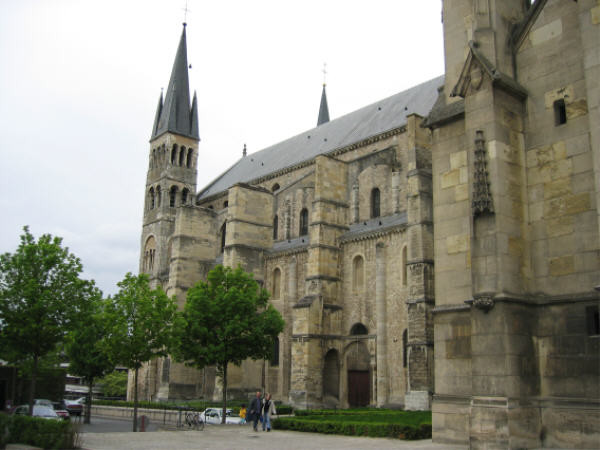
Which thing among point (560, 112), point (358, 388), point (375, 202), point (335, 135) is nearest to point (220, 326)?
point (358, 388)

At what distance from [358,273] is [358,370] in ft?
17.3

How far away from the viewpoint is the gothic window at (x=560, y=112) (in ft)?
42.0

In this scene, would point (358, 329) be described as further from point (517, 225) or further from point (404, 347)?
point (517, 225)

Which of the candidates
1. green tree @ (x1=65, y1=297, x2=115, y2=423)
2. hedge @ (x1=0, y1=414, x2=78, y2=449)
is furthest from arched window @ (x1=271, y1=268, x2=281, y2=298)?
hedge @ (x1=0, y1=414, x2=78, y2=449)

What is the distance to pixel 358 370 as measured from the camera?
3231 centimetres

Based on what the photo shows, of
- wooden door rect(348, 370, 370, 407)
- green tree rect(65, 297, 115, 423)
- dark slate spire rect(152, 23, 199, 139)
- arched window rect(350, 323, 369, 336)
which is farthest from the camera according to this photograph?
dark slate spire rect(152, 23, 199, 139)

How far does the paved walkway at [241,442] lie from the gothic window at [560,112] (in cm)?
728

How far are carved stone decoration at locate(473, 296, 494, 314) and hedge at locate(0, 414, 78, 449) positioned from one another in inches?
368

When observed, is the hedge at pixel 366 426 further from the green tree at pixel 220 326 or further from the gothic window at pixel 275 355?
the gothic window at pixel 275 355

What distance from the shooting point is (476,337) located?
39.8ft

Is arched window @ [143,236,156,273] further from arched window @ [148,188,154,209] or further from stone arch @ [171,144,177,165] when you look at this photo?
stone arch @ [171,144,177,165]

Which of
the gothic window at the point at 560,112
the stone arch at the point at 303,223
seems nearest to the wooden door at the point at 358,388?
the stone arch at the point at 303,223

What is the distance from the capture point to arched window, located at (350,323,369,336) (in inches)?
1281

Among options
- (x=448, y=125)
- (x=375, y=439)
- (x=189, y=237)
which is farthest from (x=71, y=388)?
(x=448, y=125)
